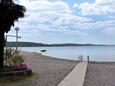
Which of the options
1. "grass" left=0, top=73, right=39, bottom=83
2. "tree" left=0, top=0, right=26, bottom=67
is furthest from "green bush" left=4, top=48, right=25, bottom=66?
"grass" left=0, top=73, right=39, bottom=83

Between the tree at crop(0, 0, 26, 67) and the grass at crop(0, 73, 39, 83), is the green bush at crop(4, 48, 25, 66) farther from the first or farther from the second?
the grass at crop(0, 73, 39, 83)

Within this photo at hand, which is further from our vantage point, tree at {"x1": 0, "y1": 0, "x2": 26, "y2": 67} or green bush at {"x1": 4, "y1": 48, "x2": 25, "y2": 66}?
green bush at {"x1": 4, "y1": 48, "x2": 25, "y2": 66}

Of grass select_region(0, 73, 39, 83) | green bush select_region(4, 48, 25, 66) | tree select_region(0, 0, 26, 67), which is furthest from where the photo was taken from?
green bush select_region(4, 48, 25, 66)

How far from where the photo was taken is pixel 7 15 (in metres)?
22.6

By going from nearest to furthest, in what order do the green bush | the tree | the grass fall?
the grass, the tree, the green bush

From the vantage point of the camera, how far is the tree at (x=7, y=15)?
2262cm

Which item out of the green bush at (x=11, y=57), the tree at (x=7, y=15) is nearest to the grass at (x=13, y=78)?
the tree at (x=7, y=15)

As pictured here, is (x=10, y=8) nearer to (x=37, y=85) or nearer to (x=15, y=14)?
(x=15, y=14)

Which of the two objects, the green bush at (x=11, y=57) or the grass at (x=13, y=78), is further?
the green bush at (x=11, y=57)

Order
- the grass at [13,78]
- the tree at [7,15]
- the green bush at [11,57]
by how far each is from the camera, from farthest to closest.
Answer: the green bush at [11,57]
the tree at [7,15]
the grass at [13,78]

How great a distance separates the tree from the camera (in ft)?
74.2

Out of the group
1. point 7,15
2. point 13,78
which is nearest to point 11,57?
point 7,15

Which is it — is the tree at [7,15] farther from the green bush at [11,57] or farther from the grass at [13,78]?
the grass at [13,78]

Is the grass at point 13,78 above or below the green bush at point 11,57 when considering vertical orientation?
below
